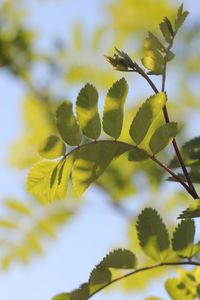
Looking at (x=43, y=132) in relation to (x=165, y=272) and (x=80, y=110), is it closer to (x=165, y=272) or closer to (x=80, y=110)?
(x=165, y=272)

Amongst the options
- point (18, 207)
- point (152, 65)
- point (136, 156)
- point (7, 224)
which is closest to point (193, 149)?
point (136, 156)

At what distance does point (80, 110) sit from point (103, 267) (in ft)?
1.09

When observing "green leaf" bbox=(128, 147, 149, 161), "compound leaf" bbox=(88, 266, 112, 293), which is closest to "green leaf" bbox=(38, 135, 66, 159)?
"green leaf" bbox=(128, 147, 149, 161)

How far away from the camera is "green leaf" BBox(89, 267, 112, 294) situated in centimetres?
124

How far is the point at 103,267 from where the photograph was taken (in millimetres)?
1250

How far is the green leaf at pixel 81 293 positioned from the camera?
1217 millimetres

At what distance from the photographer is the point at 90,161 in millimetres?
1199

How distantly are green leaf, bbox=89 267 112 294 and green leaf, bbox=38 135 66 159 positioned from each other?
26cm

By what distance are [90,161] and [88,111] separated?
0.11 m

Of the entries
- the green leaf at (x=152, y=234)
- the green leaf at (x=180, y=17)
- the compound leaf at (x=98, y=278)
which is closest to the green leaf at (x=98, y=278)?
the compound leaf at (x=98, y=278)

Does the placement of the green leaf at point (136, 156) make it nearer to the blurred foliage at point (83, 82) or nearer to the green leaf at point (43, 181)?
the green leaf at point (43, 181)

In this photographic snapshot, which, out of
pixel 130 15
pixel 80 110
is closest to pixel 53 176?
pixel 80 110

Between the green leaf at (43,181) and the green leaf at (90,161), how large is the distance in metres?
0.05

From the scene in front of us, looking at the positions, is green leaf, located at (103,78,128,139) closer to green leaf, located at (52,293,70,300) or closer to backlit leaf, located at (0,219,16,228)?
green leaf, located at (52,293,70,300)
